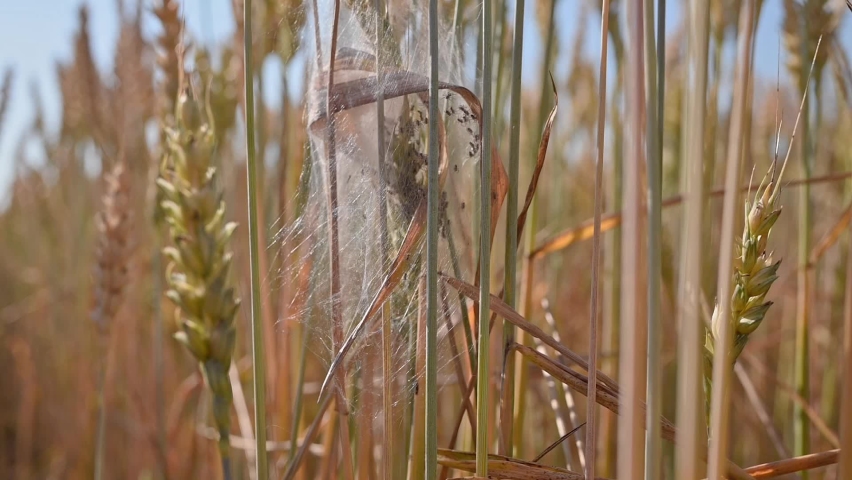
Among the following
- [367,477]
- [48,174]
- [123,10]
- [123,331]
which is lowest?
[367,477]

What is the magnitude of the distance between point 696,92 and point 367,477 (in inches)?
16.9

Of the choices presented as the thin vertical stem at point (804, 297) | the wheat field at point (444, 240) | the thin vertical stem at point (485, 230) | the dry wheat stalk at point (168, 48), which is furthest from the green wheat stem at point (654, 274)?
the dry wheat stalk at point (168, 48)

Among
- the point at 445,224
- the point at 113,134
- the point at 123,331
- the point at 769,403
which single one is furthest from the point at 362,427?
the point at 769,403

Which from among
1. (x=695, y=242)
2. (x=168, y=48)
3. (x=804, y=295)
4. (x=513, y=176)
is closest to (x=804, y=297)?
(x=804, y=295)

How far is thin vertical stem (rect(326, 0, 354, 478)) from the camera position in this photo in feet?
1.45

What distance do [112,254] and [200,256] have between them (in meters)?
0.35

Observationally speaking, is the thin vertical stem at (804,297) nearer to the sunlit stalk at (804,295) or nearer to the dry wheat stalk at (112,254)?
the sunlit stalk at (804,295)

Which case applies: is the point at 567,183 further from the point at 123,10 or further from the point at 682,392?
the point at 682,392

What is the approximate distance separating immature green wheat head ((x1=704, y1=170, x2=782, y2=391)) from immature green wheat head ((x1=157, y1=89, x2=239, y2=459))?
0.37m

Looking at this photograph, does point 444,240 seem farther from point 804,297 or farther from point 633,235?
point 804,297

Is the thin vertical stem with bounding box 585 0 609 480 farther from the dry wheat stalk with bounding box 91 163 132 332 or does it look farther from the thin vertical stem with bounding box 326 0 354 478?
the dry wheat stalk with bounding box 91 163 132 332

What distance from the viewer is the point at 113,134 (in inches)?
43.8

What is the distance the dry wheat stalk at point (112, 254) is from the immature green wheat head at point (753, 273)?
677 millimetres

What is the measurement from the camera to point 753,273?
0.44m
